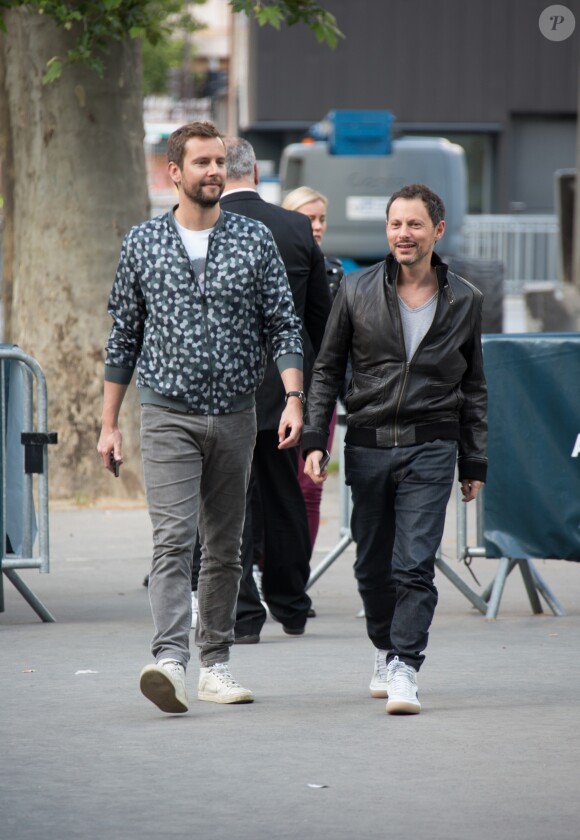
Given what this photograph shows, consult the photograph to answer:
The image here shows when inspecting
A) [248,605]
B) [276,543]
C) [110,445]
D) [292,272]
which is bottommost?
[248,605]

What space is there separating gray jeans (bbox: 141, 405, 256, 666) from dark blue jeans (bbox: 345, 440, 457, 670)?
16.1 inches

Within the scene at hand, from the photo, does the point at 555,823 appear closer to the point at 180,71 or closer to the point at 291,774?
the point at 291,774

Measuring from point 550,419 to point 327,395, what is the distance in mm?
1921

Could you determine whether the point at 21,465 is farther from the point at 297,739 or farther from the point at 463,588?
the point at 297,739

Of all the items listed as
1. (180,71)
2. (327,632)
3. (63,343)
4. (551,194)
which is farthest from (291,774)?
(180,71)

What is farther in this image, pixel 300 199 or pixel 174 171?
pixel 300 199

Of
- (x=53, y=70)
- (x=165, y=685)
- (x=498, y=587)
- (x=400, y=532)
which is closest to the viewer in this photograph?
(x=165, y=685)

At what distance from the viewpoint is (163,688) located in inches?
218

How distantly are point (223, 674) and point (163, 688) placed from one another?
1.56ft

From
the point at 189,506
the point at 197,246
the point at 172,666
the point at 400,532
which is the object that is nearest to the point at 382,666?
the point at 400,532

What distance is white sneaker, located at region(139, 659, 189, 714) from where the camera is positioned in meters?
5.50

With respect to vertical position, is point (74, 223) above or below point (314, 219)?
above

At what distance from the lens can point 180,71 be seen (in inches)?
2328

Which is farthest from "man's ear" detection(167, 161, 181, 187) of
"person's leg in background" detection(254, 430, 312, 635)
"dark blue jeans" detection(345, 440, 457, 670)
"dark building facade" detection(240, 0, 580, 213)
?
"dark building facade" detection(240, 0, 580, 213)
